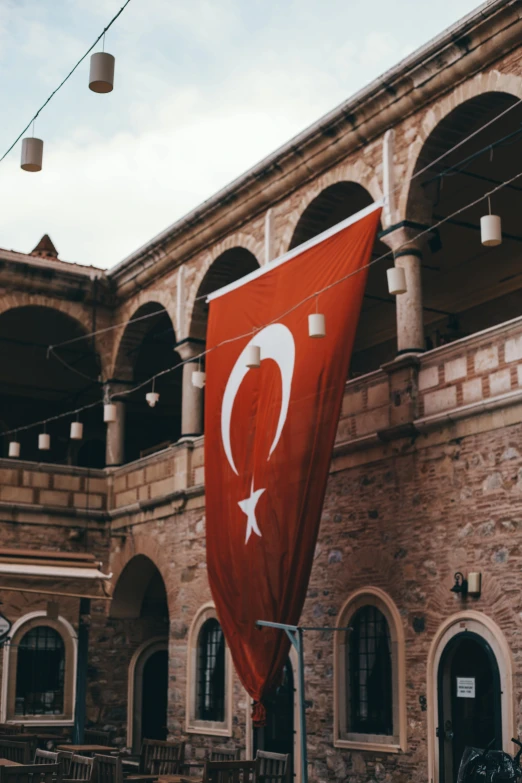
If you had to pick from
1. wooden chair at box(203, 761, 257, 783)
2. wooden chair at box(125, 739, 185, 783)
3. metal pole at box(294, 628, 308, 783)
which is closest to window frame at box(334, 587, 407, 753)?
wooden chair at box(125, 739, 185, 783)

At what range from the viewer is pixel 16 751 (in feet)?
34.8

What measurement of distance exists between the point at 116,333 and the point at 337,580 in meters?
7.77

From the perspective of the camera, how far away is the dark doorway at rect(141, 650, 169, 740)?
17391 mm

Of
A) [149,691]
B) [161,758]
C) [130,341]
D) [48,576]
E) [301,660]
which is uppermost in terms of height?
[130,341]

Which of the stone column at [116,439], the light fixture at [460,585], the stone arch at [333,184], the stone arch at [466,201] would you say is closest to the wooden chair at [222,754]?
the light fixture at [460,585]

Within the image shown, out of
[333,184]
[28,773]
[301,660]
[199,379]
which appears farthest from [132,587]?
[28,773]

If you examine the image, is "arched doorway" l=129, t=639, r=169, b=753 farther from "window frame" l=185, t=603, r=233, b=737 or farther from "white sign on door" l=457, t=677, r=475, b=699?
"white sign on door" l=457, t=677, r=475, b=699

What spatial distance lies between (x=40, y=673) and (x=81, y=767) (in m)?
7.69

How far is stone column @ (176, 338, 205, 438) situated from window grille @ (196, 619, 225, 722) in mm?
2885

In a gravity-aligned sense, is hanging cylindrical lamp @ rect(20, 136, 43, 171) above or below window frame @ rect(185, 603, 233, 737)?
Answer: above

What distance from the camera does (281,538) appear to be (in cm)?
1077

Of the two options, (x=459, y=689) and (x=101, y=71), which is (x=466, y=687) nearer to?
(x=459, y=689)

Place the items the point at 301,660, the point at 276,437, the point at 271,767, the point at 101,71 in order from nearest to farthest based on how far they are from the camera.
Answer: the point at 101,71 → the point at 301,660 → the point at 271,767 → the point at 276,437

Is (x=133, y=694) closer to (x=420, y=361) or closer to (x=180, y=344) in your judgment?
(x=180, y=344)
